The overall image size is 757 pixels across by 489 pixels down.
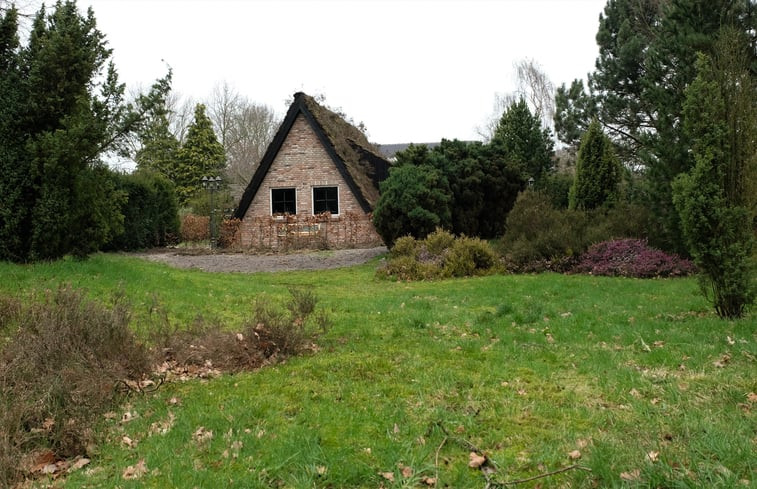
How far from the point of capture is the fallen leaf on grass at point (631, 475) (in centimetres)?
279

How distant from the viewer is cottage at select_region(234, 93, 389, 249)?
22.1 m

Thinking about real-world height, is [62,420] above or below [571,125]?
below


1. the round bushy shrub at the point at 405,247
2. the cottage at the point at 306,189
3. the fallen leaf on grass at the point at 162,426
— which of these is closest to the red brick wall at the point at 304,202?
the cottage at the point at 306,189

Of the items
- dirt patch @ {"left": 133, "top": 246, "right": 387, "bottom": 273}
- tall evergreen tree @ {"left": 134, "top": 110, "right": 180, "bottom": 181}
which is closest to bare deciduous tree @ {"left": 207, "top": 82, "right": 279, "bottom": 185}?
tall evergreen tree @ {"left": 134, "top": 110, "right": 180, "bottom": 181}

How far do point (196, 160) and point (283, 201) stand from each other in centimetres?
1620

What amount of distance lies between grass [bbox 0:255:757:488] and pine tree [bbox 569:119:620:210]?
9.71 metres

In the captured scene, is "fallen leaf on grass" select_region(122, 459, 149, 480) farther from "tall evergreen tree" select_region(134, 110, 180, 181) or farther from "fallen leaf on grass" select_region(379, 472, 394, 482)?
"tall evergreen tree" select_region(134, 110, 180, 181)

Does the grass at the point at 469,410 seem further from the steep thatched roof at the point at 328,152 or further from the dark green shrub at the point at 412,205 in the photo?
the steep thatched roof at the point at 328,152

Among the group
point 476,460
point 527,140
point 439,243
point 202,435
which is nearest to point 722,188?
point 476,460

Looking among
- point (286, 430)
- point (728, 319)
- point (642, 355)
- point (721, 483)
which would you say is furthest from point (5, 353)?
point (728, 319)

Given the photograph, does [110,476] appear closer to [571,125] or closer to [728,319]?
[728,319]

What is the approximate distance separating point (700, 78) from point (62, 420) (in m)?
7.80

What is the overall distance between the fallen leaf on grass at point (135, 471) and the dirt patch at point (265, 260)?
12222 mm

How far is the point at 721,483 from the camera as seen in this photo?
2.66 m
